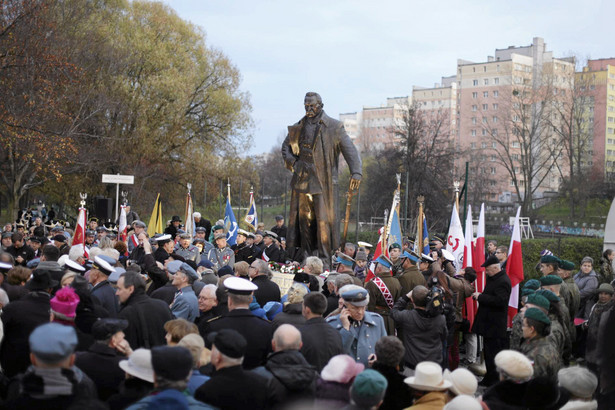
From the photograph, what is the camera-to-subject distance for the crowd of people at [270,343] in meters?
4.56

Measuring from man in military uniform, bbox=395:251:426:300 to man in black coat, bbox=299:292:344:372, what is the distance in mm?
3363

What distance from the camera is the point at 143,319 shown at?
6.67 m

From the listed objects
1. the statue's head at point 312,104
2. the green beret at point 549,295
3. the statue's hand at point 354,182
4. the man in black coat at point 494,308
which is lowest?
the man in black coat at point 494,308

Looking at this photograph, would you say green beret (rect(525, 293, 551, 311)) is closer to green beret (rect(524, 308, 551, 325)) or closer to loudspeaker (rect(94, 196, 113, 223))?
green beret (rect(524, 308, 551, 325))

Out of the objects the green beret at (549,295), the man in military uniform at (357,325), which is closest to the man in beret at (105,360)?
the man in military uniform at (357,325)

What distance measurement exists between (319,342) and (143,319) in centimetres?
166

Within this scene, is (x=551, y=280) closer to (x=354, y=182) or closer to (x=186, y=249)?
(x=354, y=182)

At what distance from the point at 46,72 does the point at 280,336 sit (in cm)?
2397

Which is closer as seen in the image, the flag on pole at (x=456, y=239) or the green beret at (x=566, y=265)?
the green beret at (x=566, y=265)

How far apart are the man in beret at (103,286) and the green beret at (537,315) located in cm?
402

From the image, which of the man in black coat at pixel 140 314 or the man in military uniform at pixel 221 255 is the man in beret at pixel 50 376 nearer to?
the man in black coat at pixel 140 314

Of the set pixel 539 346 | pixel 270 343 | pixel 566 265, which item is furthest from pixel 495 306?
pixel 270 343

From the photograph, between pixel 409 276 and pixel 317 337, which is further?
pixel 409 276

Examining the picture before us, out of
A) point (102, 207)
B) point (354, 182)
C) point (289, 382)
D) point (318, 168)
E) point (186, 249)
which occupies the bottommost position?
point (289, 382)
